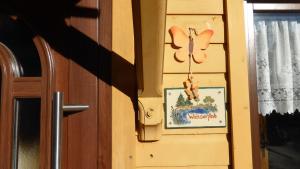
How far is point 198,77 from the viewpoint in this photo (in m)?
1.60

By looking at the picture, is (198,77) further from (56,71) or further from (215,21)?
(56,71)

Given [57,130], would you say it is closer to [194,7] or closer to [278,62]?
[194,7]

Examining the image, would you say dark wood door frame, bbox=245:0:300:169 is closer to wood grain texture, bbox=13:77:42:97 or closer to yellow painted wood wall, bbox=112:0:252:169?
yellow painted wood wall, bbox=112:0:252:169

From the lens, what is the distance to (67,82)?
152 centimetres

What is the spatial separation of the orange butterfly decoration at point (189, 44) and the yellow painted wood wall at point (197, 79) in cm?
2

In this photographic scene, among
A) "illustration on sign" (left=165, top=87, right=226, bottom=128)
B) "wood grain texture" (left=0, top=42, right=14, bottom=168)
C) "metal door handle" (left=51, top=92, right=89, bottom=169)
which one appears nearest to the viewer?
"metal door handle" (left=51, top=92, right=89, bottom=169)

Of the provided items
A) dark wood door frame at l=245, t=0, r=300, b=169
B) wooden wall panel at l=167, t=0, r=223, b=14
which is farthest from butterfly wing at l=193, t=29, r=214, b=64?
dark wood door frame at l=245, t=0, r=300, b=169

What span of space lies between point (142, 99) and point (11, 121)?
0.57 m

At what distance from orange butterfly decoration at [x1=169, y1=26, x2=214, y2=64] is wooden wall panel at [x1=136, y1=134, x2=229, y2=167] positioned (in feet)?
1.20

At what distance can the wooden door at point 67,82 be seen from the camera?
1475mm

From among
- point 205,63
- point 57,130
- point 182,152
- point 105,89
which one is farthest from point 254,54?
point 57,130

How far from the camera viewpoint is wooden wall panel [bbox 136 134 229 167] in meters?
1.54

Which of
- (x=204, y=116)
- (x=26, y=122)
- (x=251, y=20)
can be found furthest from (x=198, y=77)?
(x=26, y=122)

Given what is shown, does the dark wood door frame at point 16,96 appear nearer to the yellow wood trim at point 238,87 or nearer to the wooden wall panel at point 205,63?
the wooden wall panel at point 205,63
